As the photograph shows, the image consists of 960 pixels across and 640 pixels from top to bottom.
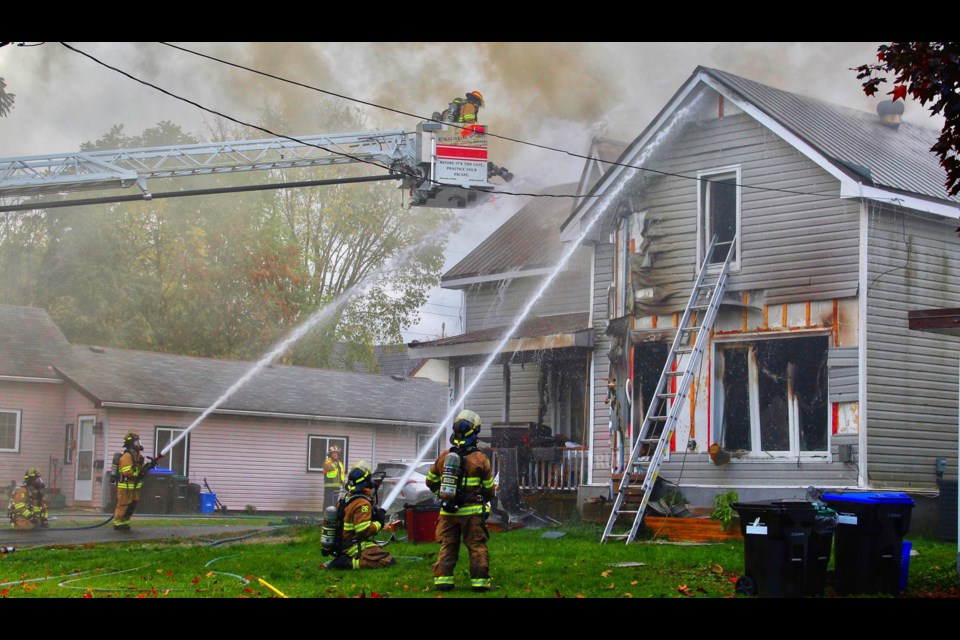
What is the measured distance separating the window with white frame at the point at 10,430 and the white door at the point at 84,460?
1559 millimetres

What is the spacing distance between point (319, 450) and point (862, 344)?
20018 mm

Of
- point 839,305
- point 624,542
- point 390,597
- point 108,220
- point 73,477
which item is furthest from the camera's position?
point 108,220

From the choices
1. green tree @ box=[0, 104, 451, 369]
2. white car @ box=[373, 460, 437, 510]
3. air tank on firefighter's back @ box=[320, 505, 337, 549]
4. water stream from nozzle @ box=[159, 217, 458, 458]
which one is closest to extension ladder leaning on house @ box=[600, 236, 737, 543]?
air tank on firefighter's back @ box=[320, 505, 337, 549]

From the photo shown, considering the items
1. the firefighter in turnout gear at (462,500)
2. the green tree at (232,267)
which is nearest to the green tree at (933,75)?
the firefighter in turnout gear at (462,500)

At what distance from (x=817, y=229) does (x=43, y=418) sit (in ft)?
69.4

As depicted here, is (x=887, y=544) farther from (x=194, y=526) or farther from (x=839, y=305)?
(x=194, y=526)

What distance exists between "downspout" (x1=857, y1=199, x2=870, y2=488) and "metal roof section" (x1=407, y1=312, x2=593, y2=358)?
4655 millimetres

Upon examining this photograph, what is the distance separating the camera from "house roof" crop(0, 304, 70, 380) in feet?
96.2

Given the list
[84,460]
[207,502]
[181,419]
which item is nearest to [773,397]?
[207,502]

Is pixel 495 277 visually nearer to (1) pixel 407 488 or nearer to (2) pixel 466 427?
(1) pixel 407 488

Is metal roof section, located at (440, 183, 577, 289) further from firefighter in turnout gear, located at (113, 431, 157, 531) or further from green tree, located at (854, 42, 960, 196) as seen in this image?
green tree, located at (854, 42, 960, 196)

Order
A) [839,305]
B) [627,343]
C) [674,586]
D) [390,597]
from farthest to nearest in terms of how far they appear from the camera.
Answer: [627,343] < [839,305] < [674,586] < [390,597]
